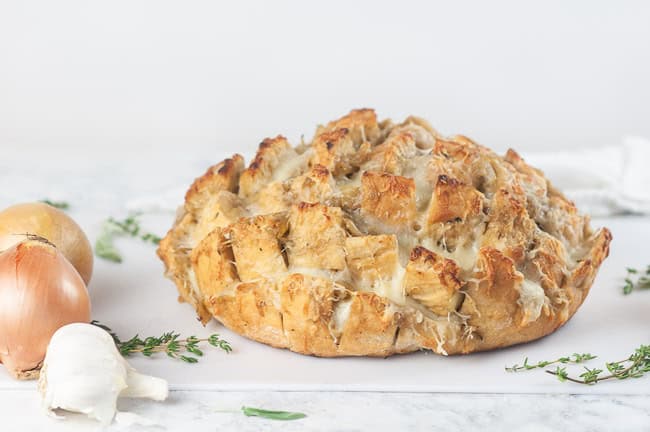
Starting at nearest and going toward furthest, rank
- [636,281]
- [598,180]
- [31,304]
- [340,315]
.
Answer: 1. [31,304]
2. [340,315]
3. [636,281]
4. [598,180]

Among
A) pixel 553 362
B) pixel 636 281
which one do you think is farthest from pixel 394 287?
pixel 636 281

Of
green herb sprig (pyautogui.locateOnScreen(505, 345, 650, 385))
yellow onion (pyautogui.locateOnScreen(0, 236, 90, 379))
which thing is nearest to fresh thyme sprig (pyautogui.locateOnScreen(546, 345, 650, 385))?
green herb sprig (pyautogui.locateOnScreen(505, 345, 650, 385))

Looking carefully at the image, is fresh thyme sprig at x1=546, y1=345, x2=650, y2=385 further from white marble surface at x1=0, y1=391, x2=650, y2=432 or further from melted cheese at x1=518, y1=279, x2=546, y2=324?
melted cheese at x1=518, y1=279, x2=546, y2=324

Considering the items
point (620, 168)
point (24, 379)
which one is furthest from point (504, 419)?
point (620, 168)

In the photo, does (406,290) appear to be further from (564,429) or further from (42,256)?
(42,256)

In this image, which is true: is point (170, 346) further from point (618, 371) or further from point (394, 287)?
point (618, 371)
